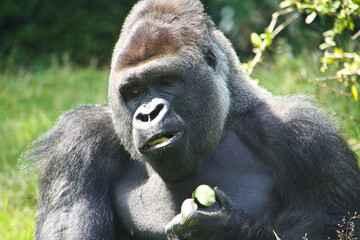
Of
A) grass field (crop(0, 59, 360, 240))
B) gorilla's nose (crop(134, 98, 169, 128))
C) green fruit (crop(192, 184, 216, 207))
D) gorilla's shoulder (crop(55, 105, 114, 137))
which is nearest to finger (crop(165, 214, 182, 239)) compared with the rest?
green fruit (crop(192, 184, 216, 207))

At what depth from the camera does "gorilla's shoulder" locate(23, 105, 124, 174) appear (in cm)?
428

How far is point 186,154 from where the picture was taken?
3793mm

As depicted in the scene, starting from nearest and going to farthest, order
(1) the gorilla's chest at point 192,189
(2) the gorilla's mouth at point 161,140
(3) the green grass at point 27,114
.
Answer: (2) the gorilla's mouth at point 161,140 → (1) the gorilla's chest at point 192,189 → (3) the green grass at point 27,114

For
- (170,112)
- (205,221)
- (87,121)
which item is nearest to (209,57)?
(170,112)

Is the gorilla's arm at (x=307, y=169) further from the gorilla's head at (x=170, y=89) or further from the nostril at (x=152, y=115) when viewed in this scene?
the nostril at (x=152, y=115)

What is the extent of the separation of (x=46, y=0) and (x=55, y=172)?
31.2 feet

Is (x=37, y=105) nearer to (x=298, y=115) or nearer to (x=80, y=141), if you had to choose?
(x=80, y=141)

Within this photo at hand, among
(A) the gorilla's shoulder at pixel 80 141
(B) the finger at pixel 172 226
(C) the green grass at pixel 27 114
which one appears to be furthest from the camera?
(C) the green grass at pixel 27 114

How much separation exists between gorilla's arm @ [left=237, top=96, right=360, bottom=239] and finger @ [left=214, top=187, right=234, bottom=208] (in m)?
0.39

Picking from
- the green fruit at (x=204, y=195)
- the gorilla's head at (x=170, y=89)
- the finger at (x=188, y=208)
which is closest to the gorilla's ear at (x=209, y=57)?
the gorilla's head at (x=170, y=89)

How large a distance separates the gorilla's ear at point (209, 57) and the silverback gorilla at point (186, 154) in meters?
0.01

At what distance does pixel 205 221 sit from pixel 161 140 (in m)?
0.58

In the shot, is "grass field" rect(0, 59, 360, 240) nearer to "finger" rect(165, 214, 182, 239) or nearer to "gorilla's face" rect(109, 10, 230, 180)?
"gorilla's face" rect(109, 10, 230, 180)

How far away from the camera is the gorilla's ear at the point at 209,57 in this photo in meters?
4.13
